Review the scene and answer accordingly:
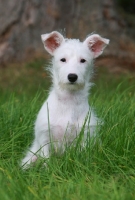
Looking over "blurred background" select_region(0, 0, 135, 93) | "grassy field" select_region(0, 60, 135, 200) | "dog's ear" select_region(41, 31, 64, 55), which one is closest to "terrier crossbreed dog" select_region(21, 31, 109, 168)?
"dog's ear" select_region(41, 31, 64, 55)

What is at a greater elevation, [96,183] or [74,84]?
[74,84]

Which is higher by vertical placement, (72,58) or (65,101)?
(72,58)

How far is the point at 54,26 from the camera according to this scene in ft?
40.5

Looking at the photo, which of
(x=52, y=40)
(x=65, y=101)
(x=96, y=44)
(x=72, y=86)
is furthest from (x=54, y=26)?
(x=72, y=86)

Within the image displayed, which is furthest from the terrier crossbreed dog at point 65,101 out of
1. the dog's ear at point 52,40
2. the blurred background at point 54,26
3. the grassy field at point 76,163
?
the blurred background at point 54,26

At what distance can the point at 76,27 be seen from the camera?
12461 millimetres

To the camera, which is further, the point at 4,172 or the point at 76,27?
the point at 76,27

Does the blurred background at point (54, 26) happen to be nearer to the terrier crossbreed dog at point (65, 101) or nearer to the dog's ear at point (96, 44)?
the dog's ear at point (96, 44)

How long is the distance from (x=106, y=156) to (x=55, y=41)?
1462mm

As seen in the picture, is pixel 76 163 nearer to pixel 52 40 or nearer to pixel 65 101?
pixel 65 101

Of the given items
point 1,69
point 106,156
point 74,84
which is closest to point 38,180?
point 106,156

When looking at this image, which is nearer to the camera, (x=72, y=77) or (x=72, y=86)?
(x=72, y=77)

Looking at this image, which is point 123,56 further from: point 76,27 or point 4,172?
point 4,172

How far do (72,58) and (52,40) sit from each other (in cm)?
42
